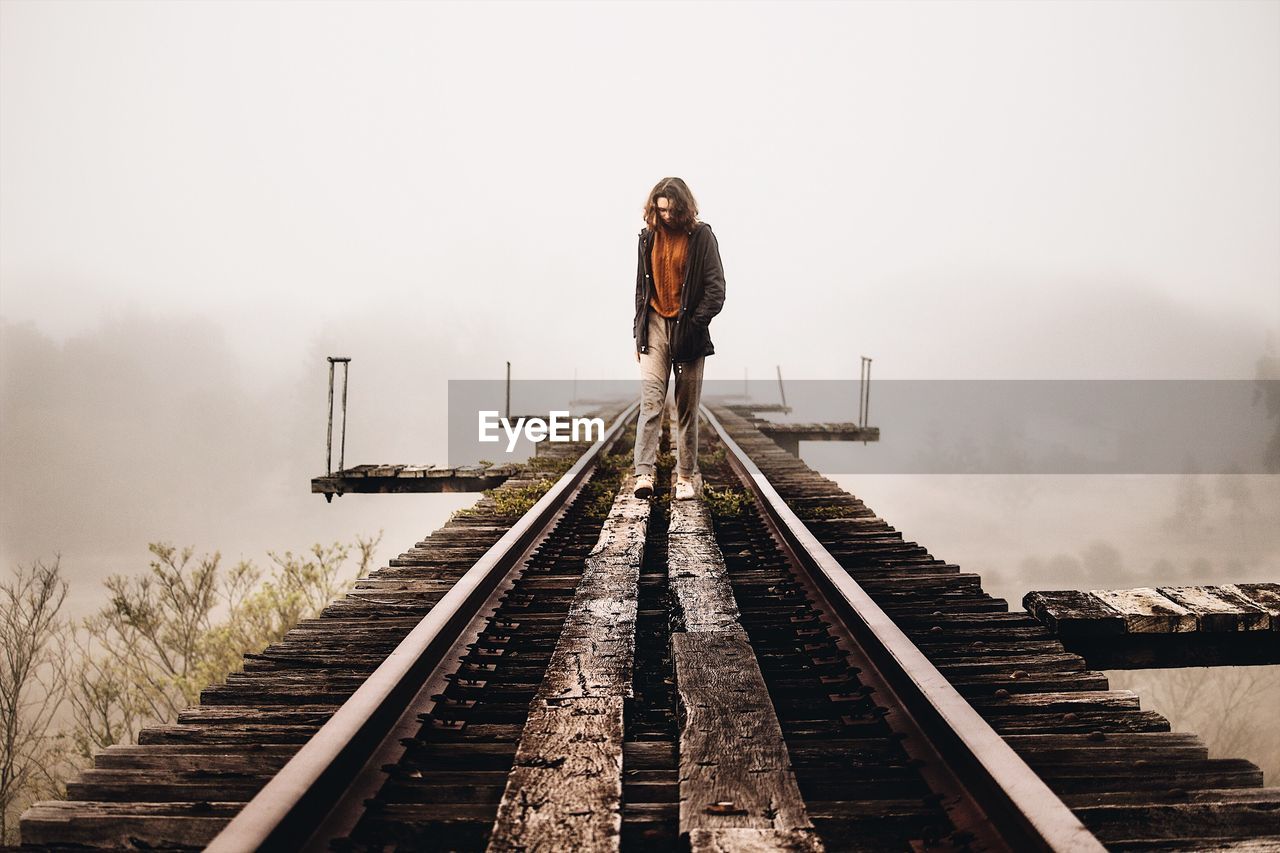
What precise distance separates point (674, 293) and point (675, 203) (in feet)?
1.87

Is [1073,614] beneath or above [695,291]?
beneath

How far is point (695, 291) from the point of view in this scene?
219 inches

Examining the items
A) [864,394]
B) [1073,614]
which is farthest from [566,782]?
[864,394]

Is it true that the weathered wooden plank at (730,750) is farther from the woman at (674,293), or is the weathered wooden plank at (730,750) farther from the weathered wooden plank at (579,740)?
the woman at (674,293)

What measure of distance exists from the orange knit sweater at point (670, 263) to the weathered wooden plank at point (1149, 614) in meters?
2.91

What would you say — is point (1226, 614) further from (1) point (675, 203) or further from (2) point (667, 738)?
(1) point (675, 203)

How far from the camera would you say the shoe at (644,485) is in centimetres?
621

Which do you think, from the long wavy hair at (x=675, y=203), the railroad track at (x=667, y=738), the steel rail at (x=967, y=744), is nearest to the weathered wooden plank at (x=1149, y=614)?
the railroad track at (x=667, y=738)

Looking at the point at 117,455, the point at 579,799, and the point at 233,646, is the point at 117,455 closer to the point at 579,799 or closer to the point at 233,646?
the point at 233,646

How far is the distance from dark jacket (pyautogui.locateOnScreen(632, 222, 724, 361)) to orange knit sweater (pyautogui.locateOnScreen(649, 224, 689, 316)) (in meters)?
0.04

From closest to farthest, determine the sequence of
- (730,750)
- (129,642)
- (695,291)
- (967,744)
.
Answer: (967,744)
(730,750)
(695,291)
(129,642)

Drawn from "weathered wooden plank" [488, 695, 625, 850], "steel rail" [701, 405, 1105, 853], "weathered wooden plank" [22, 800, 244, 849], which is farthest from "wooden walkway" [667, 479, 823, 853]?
"weathered wooden plank" [22, 800, 244, 849]

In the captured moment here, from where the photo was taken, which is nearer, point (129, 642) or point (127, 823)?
point (127, 823)

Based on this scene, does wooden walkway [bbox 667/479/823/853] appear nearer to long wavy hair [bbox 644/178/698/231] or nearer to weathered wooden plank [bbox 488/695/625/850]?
weathered wooden plank [bbox 488/695/625/850]
